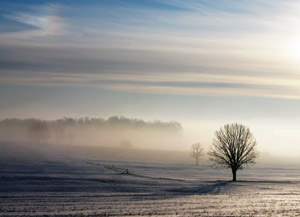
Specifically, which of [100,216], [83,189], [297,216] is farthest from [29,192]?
[297,216]

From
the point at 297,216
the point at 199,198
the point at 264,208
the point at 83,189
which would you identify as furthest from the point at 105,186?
the point at 297,216

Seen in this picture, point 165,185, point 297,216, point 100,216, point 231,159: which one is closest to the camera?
point 100,216

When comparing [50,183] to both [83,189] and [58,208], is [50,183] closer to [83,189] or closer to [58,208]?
[83,189]

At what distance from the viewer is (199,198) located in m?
44.7

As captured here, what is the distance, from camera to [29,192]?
45438mm

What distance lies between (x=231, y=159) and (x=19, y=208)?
47960 mm

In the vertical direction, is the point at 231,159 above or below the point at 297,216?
above

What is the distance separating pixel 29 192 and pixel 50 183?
9.65 metres

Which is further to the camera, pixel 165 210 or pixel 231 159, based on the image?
pixel 231 159

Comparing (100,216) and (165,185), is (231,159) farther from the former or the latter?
(100,216)

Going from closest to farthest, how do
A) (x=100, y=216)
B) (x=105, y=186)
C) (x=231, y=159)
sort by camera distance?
(x=100, y=216), (x=105, y=186), (x=231, y=159)

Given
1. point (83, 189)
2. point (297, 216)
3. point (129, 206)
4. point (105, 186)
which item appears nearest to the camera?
point (297, 216)

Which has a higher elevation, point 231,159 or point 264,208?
point 231,159

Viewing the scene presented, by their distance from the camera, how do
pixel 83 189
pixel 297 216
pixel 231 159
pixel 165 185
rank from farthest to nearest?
pixel 231 159
pixel 165 185
pixel 83 189
pixel 297 216
